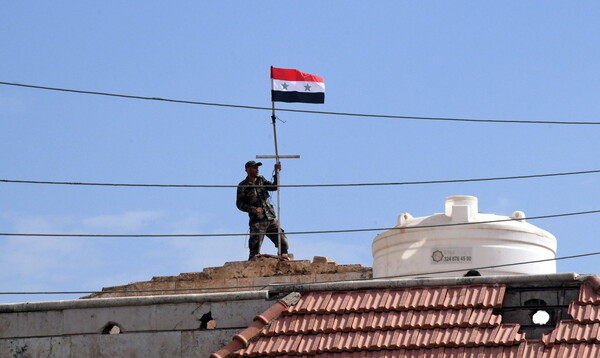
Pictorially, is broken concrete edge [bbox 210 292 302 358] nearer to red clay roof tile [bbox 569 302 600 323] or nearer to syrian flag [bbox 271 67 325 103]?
red clay roof tile [bbox 569 302 600 323]

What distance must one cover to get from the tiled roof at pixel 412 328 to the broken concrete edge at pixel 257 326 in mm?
11

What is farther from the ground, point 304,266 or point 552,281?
point 304,266

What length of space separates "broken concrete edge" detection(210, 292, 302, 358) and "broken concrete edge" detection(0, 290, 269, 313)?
0.31m

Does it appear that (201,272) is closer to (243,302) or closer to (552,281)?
(243,302)

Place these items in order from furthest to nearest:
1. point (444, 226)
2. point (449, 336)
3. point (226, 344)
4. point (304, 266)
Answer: point (304, 266), point (444, 226), point (226, 344), point (449, 336)

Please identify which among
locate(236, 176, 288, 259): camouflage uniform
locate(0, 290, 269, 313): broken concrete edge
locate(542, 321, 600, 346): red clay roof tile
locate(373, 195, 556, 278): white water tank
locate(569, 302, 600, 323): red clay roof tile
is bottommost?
locate(542, 321, 600, 346): red clay roof tile

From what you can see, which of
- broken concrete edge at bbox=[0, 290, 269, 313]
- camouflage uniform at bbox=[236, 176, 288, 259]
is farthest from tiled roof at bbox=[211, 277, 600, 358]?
camouflage uniform at bbox=[236, 176, 288, 259]

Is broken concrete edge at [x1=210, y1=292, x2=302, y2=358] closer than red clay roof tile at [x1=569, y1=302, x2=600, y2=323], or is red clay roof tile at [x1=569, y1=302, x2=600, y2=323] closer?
red clay roof tile at [x1=569, y1=302, x2=600, y2=323]

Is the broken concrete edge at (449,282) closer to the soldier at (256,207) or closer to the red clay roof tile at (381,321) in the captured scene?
the red clay roof tile at (381,321)

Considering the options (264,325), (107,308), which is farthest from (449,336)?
(107,308)

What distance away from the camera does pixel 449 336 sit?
554 inches

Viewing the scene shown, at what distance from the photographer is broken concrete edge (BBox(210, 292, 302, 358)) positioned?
14578 mm

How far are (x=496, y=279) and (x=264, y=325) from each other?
8.24 feet

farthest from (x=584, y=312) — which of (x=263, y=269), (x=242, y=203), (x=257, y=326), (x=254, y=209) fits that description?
(x=242, y=203)
